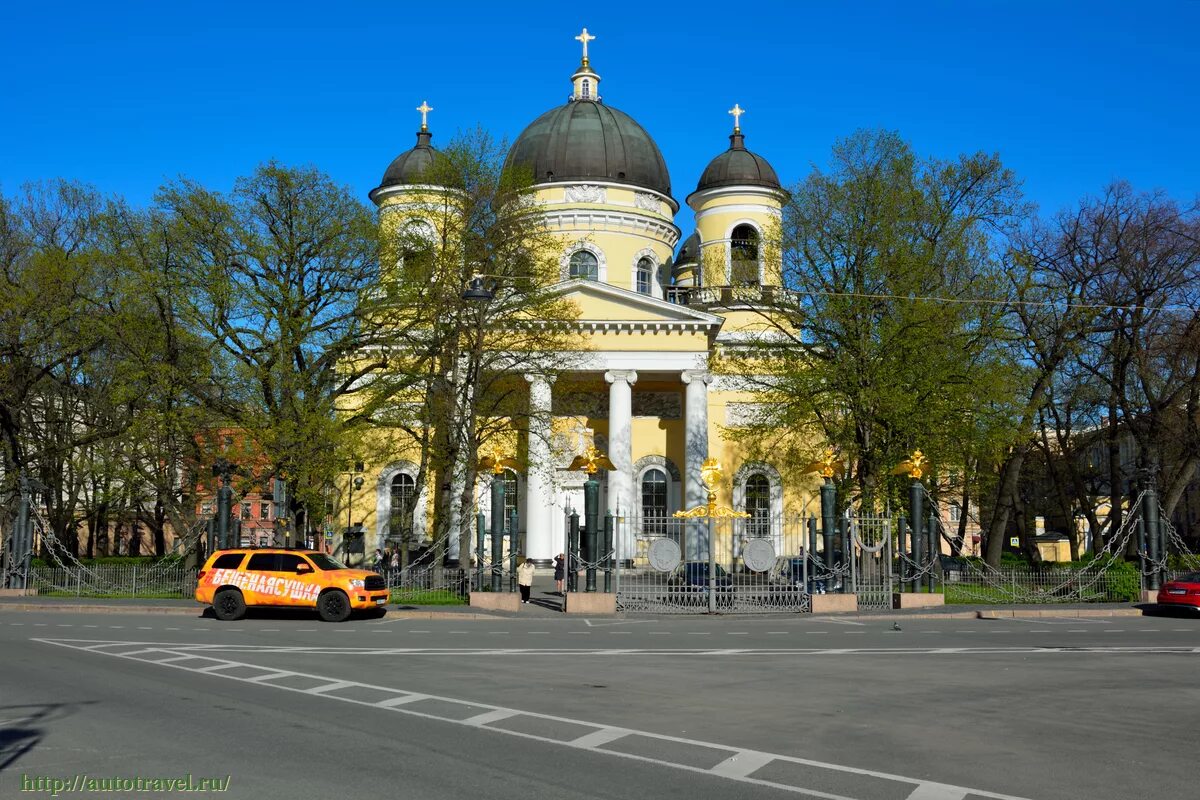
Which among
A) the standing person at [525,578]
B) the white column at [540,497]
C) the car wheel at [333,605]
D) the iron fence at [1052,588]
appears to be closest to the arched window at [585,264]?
the white column at [540,497]

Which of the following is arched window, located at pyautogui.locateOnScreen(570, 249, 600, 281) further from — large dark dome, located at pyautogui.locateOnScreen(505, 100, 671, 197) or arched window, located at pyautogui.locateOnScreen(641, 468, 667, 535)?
arched window, located at pyautogui.locateOnScreen(641, 468, 667, 535)

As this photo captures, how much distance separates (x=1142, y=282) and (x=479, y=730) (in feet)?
109

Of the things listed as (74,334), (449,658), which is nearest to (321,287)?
(74,334)

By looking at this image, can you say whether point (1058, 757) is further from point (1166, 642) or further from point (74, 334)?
point (74, 334)

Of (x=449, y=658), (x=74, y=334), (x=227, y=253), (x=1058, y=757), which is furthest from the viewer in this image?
(x=74, y=334)

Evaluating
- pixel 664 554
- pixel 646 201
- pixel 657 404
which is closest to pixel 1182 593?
pixel 664 554

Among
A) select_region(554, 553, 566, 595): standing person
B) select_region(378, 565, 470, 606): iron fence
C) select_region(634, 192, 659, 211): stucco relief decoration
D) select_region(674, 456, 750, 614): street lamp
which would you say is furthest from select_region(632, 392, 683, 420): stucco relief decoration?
select_region(378, 565, 470, 606): iron fence

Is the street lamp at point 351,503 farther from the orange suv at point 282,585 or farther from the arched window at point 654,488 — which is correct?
the orange suv at point 282,585

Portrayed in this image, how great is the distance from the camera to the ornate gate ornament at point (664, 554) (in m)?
25.1

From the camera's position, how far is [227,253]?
32.1 m

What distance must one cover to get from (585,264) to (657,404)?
7.26 m

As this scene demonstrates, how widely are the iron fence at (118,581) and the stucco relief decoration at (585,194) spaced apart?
2491cm

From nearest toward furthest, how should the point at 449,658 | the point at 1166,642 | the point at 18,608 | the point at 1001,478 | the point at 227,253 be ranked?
1. the point at 449,658
2. the point at 1166,642
3. the point at 18,608
4. the point at 227,253
5. the point at 1001,478

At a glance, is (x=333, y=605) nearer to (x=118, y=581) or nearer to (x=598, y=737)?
(x=118, y=581)
